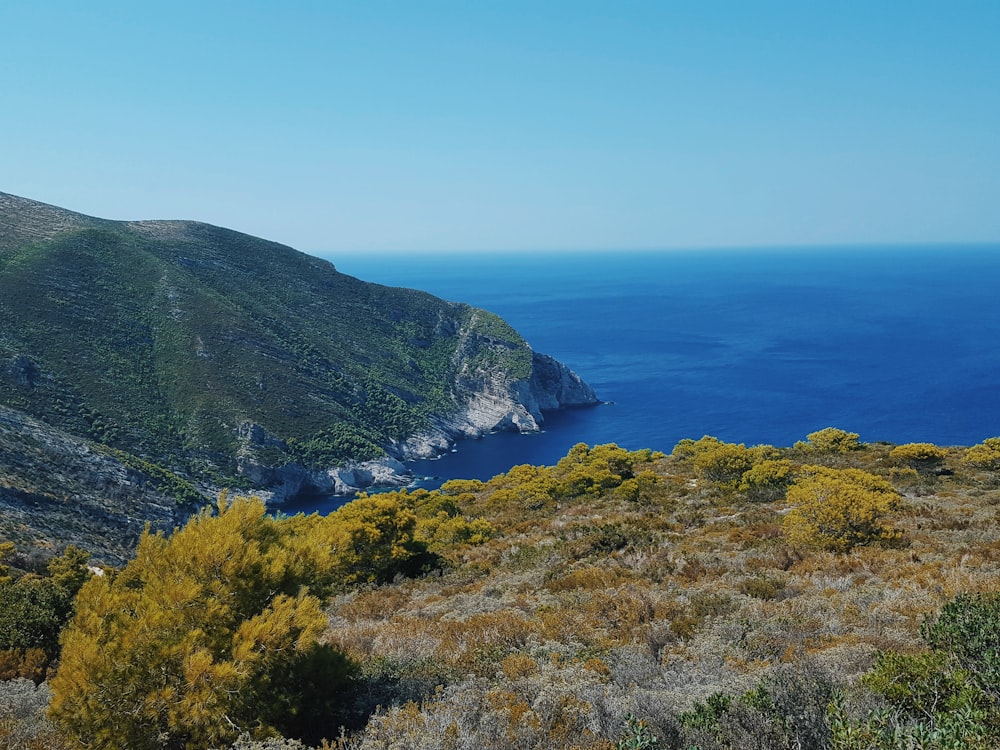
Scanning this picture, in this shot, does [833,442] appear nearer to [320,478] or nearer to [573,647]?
[573,647]

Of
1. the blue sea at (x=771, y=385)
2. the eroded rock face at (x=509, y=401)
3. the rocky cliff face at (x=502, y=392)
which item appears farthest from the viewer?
the rocky cliff face at (x=502, y=392)

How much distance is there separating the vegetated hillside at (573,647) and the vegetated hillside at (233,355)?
251 feet

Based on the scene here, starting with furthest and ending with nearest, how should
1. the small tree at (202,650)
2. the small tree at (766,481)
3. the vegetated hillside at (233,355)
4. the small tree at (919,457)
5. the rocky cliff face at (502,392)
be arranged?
the rocky cliff face at (502,392) → the vegetated hillside at (233,355) → the small tree at (919,457) → the small tree at (766,481) → the small tree at (202,650)

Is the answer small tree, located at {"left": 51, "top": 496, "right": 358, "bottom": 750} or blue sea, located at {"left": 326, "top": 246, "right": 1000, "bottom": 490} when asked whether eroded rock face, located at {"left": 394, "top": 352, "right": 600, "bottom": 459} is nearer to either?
blue sea, located at {"left": 326, "top": 246, "right": 1000, "bottom": 490}

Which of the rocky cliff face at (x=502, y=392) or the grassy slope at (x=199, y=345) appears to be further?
the rocky cliff face at (x=502, y=392)

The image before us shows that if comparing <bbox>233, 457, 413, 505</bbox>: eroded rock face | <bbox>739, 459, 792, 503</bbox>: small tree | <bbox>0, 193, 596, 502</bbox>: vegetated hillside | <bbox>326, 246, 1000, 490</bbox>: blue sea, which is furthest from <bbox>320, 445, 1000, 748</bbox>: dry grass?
<bbox>0, 193, 596, 502</bbox>: vegetated hillside

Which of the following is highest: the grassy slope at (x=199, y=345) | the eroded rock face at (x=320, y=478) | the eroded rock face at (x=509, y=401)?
the grassy slope at (x=199, y=345)

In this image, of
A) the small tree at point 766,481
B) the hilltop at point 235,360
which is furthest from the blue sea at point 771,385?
the small tree at point 766,481

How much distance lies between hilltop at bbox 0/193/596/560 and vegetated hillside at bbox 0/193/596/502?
11.0 inches

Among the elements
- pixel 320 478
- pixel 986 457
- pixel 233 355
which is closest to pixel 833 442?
pixel 986 457

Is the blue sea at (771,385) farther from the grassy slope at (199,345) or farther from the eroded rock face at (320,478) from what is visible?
the grassy slope at (199,345)

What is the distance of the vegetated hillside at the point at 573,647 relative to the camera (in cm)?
553

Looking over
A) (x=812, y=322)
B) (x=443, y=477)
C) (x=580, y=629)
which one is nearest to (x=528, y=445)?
(x=443, y=477)

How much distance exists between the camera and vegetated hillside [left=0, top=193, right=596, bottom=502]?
3095 inches
